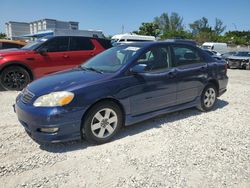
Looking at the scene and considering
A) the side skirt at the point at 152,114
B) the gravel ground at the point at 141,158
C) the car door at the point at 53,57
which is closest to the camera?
the gravel ground at the point at 141,158

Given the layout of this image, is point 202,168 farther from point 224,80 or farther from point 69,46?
point 69,46

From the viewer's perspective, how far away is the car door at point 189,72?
4.79 metres

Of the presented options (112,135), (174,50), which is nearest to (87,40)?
(174,50)

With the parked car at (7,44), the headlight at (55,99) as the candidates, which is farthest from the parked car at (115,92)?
the parked car at (7,44)

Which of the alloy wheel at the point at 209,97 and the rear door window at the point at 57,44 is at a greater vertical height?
the rear door window at the point at 57,44

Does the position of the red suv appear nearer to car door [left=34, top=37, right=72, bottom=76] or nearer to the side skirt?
car door [left=34, top=37, right=72, bottom=76]

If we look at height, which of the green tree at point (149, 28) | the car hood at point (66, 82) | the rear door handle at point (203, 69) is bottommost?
the car hood at point (66, 82)

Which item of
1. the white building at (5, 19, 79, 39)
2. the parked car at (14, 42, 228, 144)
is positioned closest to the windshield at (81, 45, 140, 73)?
the parked car at (14, 42, 228, 144)

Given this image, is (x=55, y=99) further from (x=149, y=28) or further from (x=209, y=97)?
(x=149, y=28)

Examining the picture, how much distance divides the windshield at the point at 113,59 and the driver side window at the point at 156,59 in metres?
0.20

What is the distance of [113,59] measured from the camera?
14.8 ft

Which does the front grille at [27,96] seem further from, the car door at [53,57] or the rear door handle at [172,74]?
the car door at [53,57]

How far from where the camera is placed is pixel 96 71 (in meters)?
4.21

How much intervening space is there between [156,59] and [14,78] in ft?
14.8
